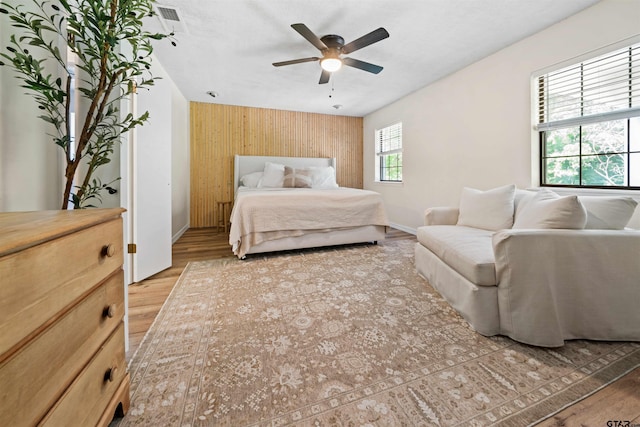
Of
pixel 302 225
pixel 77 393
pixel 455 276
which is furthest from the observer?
pixel 302 225

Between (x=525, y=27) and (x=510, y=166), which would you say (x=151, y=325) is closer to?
(x=510, y=166)

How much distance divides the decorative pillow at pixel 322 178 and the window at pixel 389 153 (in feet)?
3.77

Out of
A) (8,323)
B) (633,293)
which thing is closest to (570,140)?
(633,293)

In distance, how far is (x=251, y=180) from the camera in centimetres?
460

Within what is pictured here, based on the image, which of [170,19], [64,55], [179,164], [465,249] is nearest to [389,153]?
[465,249]

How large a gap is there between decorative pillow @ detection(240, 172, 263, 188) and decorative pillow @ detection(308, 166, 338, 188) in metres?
0.98

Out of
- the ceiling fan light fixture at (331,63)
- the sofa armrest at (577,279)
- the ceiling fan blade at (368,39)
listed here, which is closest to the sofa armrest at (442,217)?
the sofa armrest at (577,279)

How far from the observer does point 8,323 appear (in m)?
0.47

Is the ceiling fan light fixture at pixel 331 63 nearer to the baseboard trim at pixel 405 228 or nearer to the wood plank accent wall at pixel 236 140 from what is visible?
the wood plank accent wall at pixel 236 140

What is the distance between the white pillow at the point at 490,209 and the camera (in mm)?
2082

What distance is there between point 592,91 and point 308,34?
8.05ft

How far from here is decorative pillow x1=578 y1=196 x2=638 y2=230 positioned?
145 cm

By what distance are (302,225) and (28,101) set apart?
227 centimetres

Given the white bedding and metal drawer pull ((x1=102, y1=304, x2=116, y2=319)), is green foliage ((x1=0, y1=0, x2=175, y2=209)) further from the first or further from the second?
the white bedding
